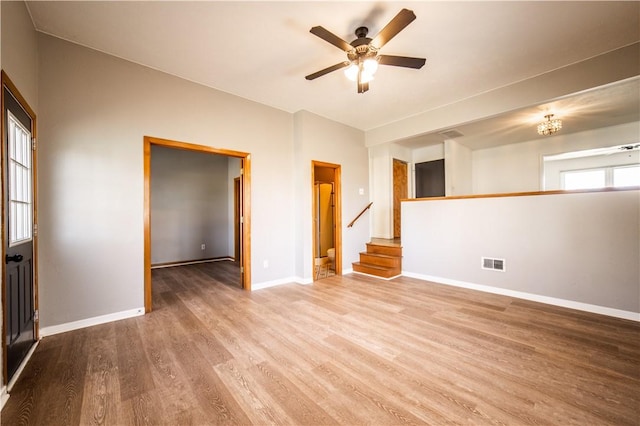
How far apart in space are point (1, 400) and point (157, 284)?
9.63 feet

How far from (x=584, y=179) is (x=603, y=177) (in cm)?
31

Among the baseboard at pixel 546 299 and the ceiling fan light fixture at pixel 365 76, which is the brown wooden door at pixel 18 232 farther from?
the baseboard at pixel 546 299

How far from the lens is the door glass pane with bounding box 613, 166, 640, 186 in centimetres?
554

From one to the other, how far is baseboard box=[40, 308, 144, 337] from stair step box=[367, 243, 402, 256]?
3944 mm

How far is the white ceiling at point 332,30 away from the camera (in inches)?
87.5

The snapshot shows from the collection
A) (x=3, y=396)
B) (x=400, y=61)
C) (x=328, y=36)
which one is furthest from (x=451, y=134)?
(x=3, y=396)

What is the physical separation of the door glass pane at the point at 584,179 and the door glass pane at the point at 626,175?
0.65ft

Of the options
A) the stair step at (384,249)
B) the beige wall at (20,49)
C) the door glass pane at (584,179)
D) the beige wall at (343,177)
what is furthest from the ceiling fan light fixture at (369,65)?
the door glass pane at (584,179)

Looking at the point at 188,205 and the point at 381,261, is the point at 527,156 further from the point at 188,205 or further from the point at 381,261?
the point at 188,205

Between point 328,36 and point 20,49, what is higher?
point 328,36

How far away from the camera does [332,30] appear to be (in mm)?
2498

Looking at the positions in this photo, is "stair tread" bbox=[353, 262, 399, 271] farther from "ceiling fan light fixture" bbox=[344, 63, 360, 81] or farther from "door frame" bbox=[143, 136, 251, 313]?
"ceiling fan light fixture" bbox=[344, 63, 360, 81]

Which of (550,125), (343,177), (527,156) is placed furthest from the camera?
(527,156)

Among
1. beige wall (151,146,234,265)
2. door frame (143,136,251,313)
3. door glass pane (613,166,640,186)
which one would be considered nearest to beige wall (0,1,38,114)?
door frame (143,136,251,313)
